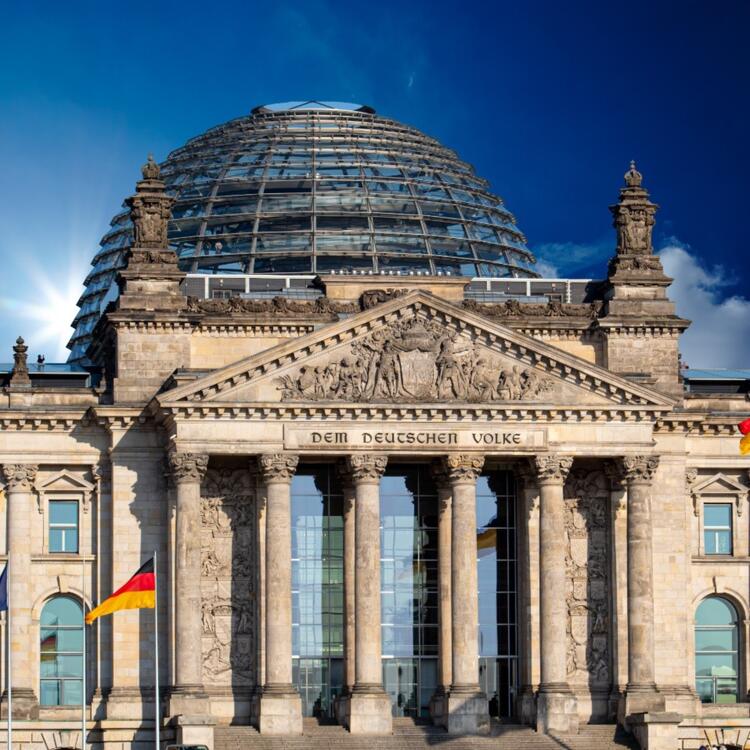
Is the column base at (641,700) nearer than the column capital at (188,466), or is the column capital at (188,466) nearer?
the column capital at (188,466)

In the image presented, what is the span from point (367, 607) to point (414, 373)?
31.2 ft

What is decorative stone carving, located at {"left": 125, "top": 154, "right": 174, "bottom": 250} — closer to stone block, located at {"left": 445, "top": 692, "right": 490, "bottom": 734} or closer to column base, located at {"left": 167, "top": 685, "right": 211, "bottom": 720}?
column base, located at {"left": 167, "top": 685, "right": 211, "bottom": 720}

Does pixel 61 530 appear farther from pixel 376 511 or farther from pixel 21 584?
pixel 376 511

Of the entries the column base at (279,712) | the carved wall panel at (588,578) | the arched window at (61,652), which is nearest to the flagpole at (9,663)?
the arched window at (61,652)

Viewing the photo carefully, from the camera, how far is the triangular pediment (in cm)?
10656

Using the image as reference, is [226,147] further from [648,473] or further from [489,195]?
[648,473]

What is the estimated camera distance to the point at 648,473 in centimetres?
10838

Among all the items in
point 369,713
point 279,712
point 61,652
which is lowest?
point 369,713

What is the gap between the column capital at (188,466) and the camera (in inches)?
4149

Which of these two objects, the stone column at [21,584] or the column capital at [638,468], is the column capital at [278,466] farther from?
the column capital at [638,468]

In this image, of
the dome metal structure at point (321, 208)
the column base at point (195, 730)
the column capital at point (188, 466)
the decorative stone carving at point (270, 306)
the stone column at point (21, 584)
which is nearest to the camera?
the column base at point (195, 730)

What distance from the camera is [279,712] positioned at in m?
105

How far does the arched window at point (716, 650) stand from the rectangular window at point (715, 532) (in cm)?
203

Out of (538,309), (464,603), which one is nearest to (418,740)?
(464,603)
